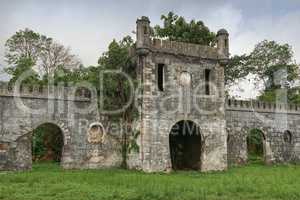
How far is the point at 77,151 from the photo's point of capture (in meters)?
21.4

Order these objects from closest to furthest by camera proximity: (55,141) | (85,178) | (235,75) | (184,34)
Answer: (85,178) < (55,141) < (184,34) < (235,75)

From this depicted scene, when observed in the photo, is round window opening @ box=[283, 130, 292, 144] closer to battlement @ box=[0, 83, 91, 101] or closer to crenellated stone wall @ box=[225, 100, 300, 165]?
crenellated stone wall @ box=[225, 100, 300, 165]

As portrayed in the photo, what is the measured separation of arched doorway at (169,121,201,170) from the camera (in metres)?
23.2

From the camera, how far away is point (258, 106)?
2767 cm

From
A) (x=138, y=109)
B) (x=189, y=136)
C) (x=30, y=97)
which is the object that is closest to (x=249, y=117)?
(x=189, y=136)

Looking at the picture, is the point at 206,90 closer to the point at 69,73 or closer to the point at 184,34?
the point at 184,34

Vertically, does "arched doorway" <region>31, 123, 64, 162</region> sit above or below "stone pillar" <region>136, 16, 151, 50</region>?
below

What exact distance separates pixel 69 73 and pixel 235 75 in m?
15.0

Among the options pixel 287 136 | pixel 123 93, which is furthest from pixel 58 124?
pixel 287 136

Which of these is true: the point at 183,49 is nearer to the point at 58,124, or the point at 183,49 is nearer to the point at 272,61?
the point at 58,124

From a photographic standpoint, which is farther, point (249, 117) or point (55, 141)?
point (55, 141)

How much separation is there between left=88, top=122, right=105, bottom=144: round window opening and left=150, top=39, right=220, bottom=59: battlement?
4626 mm

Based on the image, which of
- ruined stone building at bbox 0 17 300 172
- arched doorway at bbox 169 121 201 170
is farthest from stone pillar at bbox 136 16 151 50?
arched doorway at bbox 169 121 201 170

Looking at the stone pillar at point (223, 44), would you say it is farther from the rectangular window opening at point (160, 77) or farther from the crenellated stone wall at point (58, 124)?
the crenellated stone wall at point (58, 124)
